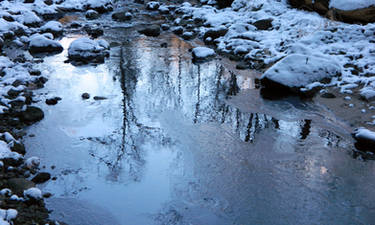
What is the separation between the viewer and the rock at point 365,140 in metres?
6.27

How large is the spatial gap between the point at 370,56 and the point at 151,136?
6474mm

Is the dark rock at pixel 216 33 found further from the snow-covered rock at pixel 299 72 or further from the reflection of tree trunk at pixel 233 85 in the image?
the snow-covered rock at pixel 299 72

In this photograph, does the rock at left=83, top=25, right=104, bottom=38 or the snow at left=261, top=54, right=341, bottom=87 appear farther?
the rock at left=83, top=25, right=104, bottom=38

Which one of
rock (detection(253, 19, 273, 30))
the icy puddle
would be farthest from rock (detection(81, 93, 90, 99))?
rock (detection(253, 19, 273, 30))

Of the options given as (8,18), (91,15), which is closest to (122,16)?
(91,15)

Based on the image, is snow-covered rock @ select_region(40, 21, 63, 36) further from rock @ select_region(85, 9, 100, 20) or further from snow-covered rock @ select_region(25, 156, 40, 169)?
snow-covered rock @ select_region(25, 156, 40, 169)

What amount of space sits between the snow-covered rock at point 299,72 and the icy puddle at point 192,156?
1.53 ft

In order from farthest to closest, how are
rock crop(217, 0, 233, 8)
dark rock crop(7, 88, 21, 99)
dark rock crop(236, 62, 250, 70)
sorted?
1. rock crop(217, 0, 233, 8)
2. dark rock crop(236, 62, 250, 70)
3. dark rock crop(7, 88, 21, 99)

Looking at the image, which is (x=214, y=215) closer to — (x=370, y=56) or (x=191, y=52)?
(x=370, y=56)

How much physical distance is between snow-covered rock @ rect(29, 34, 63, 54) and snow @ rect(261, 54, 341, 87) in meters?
7.03

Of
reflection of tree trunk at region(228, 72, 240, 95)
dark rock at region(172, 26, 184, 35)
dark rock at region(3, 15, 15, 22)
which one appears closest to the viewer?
reflection of tree trunk at region(228, 72, 240, 95)

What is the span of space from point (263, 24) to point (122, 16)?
22.3ft

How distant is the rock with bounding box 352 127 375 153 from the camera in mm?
6270

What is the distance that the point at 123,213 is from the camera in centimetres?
475
